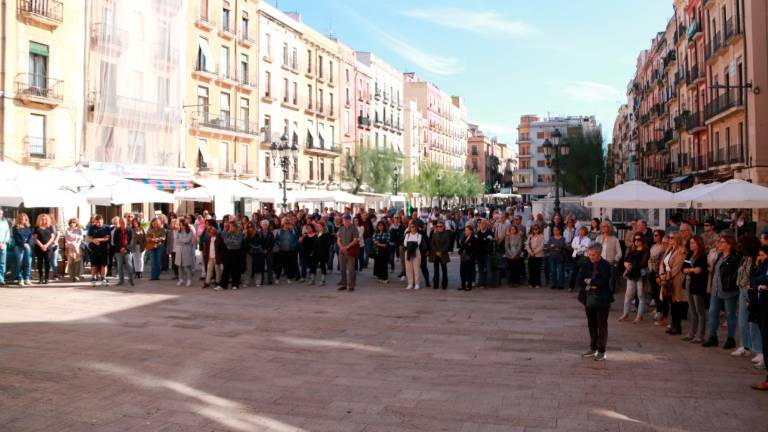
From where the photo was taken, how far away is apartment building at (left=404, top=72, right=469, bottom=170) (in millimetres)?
80312

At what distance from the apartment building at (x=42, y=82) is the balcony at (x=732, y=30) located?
28850mm

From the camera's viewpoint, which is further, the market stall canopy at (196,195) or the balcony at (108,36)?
the balcony at (108,36)

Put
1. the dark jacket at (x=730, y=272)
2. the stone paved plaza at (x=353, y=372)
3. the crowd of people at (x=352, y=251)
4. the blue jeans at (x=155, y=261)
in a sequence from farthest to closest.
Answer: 1. the blue jeans at (x=155, y=261)
2. the crowd of people at (x=352, y=251)
3. the dark jacket at (x=730, y=272)
4. the stone paved plaza at (x=353, y=372)

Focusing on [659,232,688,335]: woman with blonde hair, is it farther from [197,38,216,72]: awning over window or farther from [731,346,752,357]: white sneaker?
[197,38,216,72]: awning over window

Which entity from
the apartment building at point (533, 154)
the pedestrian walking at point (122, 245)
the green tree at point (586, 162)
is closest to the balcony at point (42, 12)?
the pedestrian walking at point (122, 245)

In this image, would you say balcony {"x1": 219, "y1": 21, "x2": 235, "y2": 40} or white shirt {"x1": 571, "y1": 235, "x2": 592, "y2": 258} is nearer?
white shirt {"x1": 571, "y1": 235, "x2": 592, "y2": 258}

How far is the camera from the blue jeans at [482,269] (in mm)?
14680

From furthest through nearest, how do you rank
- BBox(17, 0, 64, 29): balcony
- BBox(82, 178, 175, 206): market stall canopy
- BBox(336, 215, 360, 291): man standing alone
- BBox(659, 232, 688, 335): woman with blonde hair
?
BBox(17, 0, 64, 29): balcony
BBox(82, 178, 175, 206): market stall canopy
BBox(336, 215, 360, 291): man standing alone
BBox(659, 232, 688, 335): woman with blonde hair

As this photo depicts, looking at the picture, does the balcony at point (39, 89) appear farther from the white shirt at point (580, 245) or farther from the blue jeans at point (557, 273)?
the white shirt at point (580, 245)

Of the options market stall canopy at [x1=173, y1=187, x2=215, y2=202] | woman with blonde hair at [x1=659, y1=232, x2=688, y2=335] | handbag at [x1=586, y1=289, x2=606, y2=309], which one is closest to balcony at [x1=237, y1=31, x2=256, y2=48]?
market stall canopy at [x1=173, y1=187, x2=215, y2=202]

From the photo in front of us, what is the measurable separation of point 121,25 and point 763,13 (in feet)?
92.3

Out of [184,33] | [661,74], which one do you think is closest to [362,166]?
[184,33]

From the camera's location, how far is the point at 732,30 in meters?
30.2

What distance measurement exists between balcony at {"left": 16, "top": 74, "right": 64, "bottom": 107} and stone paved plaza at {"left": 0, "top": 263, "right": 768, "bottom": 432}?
15.4 metres
